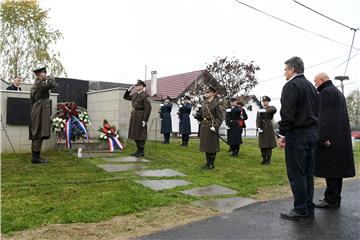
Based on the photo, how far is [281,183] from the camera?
26.8 feet

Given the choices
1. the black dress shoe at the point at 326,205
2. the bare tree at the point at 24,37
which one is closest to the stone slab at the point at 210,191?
the black dress shoe at the point at 326,205

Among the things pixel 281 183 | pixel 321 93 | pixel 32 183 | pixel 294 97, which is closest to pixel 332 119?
pixel 321 93

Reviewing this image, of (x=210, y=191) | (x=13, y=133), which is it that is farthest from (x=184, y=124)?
(x=210, y=191)

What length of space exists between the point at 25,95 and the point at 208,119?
4.62 m

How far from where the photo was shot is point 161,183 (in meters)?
7.31

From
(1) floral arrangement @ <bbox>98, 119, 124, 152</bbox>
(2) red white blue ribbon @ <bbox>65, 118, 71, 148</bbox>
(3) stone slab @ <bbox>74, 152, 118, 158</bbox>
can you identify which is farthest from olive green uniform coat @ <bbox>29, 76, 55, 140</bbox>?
(1) floral arrangement @ <bbox>98, 119, 124, 152</bbox>

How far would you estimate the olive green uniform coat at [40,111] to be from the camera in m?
8.63

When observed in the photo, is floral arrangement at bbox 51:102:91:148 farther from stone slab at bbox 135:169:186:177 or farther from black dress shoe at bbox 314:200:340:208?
black dress shoe at bbox 314:200:340:208

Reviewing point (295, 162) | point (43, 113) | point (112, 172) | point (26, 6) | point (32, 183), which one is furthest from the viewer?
point (26, 6)

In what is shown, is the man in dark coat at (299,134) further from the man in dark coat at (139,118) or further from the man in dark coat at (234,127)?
the man in dark coat at (234,127)

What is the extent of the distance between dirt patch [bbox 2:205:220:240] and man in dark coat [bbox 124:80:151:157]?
4.82 m

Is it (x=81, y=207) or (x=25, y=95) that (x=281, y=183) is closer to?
(x=81, y=207)

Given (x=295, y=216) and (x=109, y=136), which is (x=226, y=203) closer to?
(x=295, y=216)

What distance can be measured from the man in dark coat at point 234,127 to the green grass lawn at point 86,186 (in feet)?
6.10
